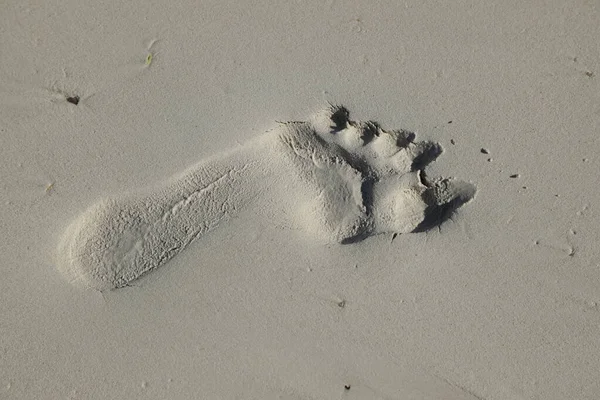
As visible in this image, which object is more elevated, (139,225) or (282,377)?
(139,225)

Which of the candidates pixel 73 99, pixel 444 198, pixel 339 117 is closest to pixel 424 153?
pixel 444 198

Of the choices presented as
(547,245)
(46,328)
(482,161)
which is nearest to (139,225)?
(46,328)

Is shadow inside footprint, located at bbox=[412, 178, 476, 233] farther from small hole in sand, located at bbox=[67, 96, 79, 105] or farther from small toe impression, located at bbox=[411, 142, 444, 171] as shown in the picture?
small hole in sand, located at bbox=[67, 96, 79, 105]

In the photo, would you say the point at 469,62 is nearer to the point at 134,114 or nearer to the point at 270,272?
the point at 270,272

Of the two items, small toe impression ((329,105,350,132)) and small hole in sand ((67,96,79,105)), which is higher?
small toe impression ((329,105,350,132))

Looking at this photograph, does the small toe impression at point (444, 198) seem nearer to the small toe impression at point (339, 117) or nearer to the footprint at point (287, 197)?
the footprint at point (287, 197)

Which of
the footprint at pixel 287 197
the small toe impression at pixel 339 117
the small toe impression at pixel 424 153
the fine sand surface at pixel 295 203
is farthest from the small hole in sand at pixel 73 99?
the small toe impression at pixel 424 153

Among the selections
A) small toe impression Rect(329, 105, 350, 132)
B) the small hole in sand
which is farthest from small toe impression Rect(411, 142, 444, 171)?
the small hole in sand

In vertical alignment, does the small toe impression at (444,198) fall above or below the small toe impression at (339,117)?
below
